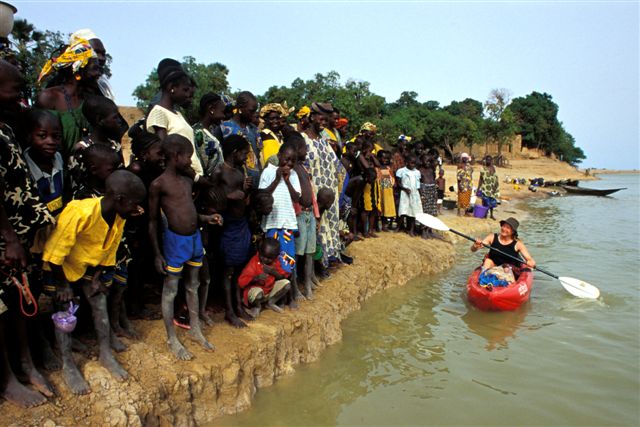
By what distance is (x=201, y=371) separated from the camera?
12.6ft

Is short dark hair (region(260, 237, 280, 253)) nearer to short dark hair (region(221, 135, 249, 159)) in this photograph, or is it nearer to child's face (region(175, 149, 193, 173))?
→ short dark hair (region(221, 135, 249, 159))

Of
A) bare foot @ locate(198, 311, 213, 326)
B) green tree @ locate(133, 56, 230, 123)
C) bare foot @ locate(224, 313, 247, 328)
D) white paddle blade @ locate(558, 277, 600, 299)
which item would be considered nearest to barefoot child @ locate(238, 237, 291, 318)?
bare foot @ locate(224, 313, 247, 328)

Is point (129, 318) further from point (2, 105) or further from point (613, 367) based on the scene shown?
point (613, 367)

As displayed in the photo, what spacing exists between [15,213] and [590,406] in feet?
17.7

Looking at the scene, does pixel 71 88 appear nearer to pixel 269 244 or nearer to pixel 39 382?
pixel 269 244

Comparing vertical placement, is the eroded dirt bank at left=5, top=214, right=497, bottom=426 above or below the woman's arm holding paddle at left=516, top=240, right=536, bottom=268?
below

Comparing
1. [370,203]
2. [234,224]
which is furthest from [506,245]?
[234,224]

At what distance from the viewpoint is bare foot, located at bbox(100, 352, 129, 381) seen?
3.40 meters

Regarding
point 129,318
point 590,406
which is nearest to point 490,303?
point 590,406

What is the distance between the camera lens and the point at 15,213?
2.97m

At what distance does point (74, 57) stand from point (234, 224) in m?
2.04

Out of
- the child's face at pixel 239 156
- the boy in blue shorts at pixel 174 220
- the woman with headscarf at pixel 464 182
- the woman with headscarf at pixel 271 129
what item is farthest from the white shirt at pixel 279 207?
the woman with headscarf at pixel 464 182

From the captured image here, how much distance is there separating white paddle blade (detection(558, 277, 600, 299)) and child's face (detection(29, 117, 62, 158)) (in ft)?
26.6

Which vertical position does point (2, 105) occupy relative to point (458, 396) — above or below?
above
